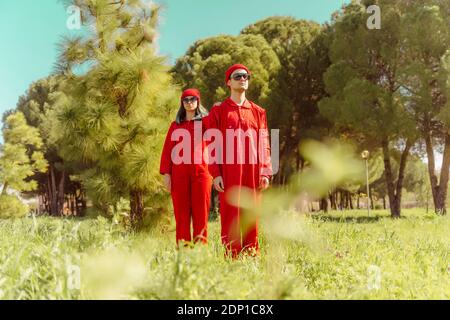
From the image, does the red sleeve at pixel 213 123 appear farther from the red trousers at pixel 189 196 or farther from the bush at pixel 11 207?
the bush at pixel 11 207

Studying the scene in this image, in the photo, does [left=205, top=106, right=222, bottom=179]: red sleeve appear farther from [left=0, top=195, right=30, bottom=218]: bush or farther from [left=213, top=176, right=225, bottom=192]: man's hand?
[left=0, top=195, right=30, bottom=218]: bush

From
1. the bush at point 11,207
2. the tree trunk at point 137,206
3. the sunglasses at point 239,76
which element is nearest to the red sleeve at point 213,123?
the sunglasses at point 239,76

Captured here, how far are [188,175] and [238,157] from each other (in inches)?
21.3

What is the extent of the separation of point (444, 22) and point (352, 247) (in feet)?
35.4

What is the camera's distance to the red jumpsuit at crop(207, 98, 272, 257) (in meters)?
3.59

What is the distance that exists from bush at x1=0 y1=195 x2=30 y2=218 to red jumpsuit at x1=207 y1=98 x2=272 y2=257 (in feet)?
41.7

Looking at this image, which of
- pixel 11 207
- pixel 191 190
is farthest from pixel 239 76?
pixel 11 207

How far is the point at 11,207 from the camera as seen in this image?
14.9m

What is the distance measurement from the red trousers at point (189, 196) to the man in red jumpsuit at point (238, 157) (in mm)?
205

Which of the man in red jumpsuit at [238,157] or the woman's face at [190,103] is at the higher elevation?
the woman's face at [190,103]

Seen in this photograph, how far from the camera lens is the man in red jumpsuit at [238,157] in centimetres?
360

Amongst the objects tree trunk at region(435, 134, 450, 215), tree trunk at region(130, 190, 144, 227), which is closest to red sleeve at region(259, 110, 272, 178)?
tree trunk at region(130, 190, 144, 227)

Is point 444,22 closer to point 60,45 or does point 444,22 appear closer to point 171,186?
point 60,45
